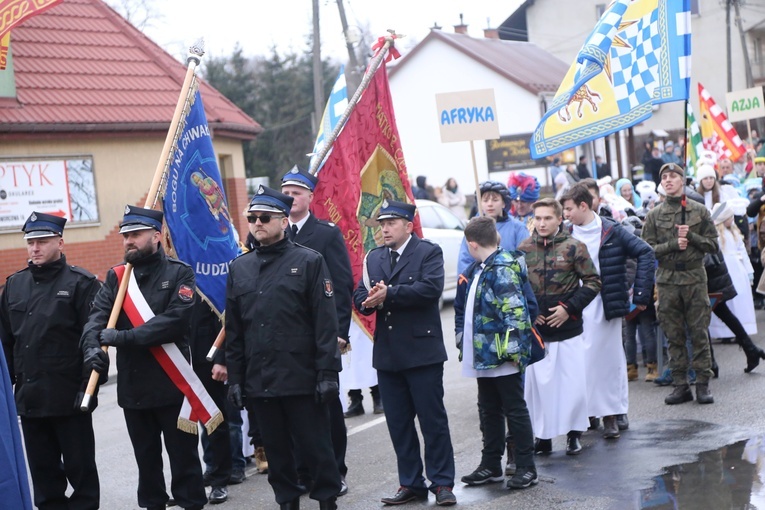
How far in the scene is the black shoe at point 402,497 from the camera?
7020 mm

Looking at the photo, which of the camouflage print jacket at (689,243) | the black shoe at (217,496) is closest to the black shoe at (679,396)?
the camouflage print jacket at (689,243)

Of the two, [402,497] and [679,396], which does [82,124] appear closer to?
[679,396]

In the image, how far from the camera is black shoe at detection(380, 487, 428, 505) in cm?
702

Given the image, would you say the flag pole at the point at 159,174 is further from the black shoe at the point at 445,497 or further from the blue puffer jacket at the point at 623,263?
the blue puffer jacket at the point at 623,263

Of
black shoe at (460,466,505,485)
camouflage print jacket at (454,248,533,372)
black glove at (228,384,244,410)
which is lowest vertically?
black shoe at (460,466,505,485)

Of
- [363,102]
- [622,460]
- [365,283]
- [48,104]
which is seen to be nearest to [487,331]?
[365,283]

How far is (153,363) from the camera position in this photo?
6.66 metres

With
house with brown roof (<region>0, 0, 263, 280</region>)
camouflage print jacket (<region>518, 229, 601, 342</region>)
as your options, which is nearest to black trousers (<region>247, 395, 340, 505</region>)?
camouflage print jacket (<region>518, 229, 601, 342</region>)

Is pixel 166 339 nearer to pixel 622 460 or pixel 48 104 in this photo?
pixel 622 460

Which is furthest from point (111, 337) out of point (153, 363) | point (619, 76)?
point (619, 76)

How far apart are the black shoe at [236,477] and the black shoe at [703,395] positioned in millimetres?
3942

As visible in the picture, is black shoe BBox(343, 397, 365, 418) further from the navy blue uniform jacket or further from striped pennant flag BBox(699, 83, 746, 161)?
striped pennant flag BBox(699, 83, 746, 161)

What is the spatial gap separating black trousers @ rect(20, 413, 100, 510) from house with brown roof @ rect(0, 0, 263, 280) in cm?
1187

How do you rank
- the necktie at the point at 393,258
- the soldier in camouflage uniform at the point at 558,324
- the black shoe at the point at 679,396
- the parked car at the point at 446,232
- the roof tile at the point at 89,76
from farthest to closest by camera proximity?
the roof tile at the point at 89,76, the parked car at the point at 446,232, the black shoe at the point at 679,396, the soldier in camouflage uniform at the point at 558,324, the necktie at the point at 393,258
